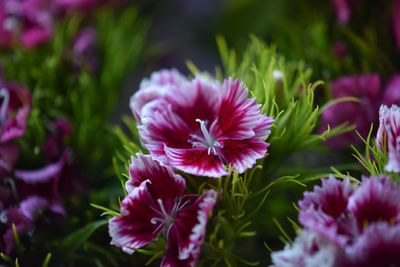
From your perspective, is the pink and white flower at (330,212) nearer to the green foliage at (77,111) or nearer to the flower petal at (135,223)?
the flower petal at (135,223)

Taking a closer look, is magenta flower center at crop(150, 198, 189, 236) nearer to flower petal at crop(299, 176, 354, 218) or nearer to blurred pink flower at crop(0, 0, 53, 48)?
flower petal at crop(299, 176, 354, 218)

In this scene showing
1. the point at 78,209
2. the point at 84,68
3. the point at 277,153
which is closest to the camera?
the point at 277,153

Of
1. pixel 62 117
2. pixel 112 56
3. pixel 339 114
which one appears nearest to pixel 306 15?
pixel 339 114

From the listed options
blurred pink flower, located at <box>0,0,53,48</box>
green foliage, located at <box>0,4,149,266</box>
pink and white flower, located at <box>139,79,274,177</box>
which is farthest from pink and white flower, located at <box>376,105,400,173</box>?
blurred pink flower, located at <box>0,0,53,48</box>

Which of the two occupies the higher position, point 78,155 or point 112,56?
point 112,56

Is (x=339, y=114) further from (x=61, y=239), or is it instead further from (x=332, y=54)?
(x=61, y=239)

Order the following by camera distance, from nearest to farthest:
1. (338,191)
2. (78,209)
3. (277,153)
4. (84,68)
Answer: (338,191) < (277,153) < (78,209) < (84,68)

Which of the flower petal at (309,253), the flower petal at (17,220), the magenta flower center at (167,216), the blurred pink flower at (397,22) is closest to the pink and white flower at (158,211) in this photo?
the magenta flower center at (167,216)

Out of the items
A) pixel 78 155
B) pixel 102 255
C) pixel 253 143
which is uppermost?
pixel 253 143
